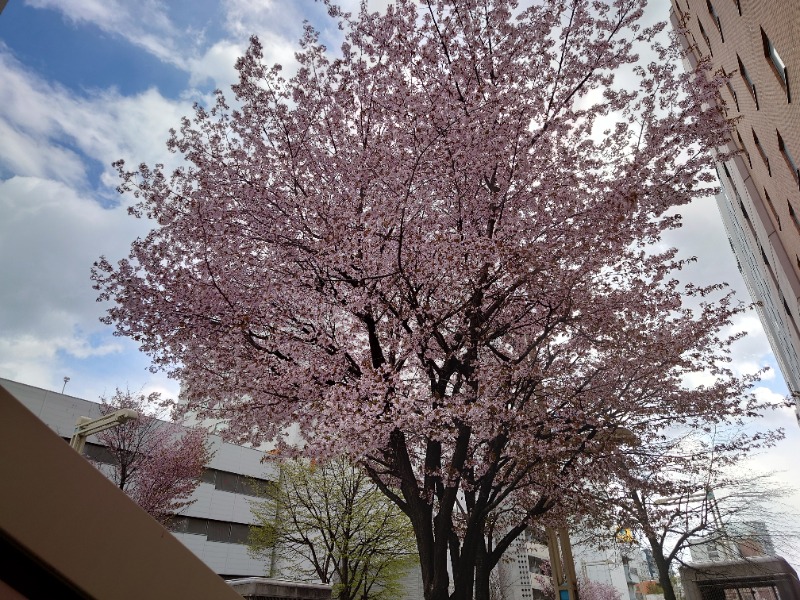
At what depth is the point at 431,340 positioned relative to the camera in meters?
10.6

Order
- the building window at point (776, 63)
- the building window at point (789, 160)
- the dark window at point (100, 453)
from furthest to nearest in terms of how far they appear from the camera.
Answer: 1. the dark window at point (100, 453)
2. the building window at point (789, 160)
3. the building window at point (776, 63)

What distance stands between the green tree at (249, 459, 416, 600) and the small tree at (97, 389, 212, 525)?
4661 mm

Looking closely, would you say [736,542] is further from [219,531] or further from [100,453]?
[100,453]

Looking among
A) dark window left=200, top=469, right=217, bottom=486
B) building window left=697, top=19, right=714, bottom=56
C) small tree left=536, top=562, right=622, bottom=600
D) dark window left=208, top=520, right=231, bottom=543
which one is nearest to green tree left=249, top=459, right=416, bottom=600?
dark window left=208, top=520, right=231, bottom=543

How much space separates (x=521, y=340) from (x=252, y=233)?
7259 millimetres

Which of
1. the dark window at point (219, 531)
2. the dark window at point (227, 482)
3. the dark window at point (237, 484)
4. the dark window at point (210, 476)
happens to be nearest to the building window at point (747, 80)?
the dark window at point (237, 484)

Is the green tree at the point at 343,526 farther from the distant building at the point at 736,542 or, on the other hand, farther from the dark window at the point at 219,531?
the distant building at the point at 736,542

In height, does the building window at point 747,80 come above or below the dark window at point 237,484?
above

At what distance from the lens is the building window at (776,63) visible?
803cm

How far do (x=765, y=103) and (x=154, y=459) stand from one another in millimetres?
25603

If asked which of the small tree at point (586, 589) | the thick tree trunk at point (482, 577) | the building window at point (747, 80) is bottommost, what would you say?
the small tree at point (586, 589)

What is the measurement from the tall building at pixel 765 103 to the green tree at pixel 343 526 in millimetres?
A: 17154

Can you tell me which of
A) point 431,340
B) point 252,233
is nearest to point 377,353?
point 431,340

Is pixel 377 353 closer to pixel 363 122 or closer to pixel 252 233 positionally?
pixel 252 233
